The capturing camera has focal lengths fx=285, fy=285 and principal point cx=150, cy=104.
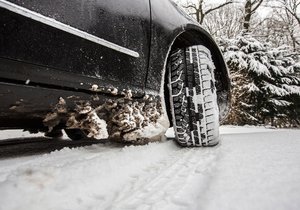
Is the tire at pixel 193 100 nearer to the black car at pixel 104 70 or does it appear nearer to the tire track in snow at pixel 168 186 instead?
the black car at pixel 104 70

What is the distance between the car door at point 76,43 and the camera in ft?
3.18

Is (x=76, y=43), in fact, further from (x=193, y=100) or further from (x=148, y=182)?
(x=193, y=100)

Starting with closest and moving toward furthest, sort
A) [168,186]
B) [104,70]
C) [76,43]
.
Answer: [168,186] → [76,43] → [104,70]

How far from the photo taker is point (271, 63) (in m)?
7.99

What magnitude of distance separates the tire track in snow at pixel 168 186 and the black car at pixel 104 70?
33 centimetres

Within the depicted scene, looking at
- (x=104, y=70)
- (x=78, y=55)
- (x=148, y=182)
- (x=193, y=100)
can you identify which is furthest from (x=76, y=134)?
(x=148, y=182)

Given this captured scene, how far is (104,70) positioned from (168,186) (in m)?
0.61

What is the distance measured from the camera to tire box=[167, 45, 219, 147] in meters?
1.91

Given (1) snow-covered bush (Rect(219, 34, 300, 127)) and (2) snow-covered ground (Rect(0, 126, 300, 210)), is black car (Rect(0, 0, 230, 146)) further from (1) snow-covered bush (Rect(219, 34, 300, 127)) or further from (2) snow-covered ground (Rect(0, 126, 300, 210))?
(1) snow-covered bush (Rect(219, 34, 300, 127))

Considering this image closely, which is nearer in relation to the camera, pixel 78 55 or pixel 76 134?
pixel 78 55

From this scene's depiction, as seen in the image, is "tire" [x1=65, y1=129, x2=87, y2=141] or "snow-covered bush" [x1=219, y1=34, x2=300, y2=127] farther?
"snow-covered bush" [x1=219, y1=34, x2=300, y2=127]

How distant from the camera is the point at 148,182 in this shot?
43.7 inches

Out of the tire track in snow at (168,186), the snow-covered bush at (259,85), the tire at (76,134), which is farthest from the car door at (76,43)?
the snow-covered bush at (259,85)

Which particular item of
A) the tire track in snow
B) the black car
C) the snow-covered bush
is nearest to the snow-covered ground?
the tire track in snow
